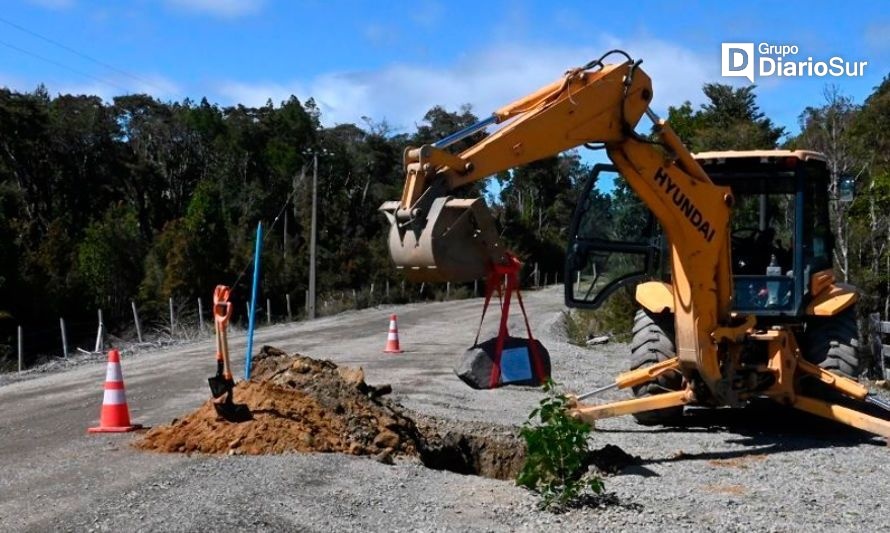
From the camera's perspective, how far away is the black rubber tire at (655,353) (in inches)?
409

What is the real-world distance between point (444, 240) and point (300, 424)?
83.2 inches

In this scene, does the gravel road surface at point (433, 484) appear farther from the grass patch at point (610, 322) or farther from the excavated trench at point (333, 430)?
the grass patch at point (610, 322)

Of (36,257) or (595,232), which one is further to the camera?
(36,257)

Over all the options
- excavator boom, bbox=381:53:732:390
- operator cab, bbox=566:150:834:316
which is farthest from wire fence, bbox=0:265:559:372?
excavator boom, bbox=381:53:732:390

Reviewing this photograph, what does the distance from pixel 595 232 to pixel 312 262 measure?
2797 cm

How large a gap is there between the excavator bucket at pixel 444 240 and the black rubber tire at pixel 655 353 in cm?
312

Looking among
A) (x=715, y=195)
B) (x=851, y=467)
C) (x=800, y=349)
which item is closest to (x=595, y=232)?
(x=715, y=195)

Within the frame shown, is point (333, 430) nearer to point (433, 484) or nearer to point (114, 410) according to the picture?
point (433, 484)

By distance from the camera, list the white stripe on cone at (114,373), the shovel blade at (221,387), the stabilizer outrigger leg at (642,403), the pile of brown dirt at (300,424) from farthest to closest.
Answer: the white stripe on cone at (114,373), the stabilizer outrigger leg at (642,403), the shovel blade at (221,387), the pile of brown dirt at (300,424)

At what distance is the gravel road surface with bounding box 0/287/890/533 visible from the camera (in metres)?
6.41

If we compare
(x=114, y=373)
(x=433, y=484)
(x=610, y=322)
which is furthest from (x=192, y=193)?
(x=433, y=484)

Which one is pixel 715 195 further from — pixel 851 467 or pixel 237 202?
pixel 237 202

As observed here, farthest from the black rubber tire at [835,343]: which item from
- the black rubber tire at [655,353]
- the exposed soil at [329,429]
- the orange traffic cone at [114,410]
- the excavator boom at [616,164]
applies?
the orange traffic cone at [114,410]

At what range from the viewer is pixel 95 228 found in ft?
141
